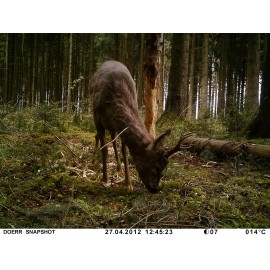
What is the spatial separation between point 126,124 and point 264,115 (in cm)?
389

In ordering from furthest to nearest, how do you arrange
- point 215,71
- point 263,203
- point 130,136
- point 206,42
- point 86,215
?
point 215,71, point 206,42, point 130,136, point 263,203, point 86,215

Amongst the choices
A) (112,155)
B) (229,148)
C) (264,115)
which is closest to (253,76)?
(264,115)

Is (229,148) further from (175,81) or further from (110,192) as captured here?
(175,81)

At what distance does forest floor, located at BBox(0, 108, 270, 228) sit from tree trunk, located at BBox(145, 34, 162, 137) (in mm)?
712

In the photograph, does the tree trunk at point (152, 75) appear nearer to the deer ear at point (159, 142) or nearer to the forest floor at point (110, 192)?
the forest floor at point (110, 192)

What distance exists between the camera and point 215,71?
749 inches

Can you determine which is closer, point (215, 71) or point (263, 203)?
point (263, 203)

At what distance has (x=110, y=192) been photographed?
5441 mm

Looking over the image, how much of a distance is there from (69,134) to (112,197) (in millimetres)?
3104

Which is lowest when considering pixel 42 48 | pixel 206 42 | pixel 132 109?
pixel 132 109

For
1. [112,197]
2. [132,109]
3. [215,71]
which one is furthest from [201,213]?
[215,71]

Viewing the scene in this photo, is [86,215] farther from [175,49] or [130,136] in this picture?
[175,49]

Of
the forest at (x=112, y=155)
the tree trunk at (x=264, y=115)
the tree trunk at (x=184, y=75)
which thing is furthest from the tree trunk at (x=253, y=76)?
the tree trunk at (x=184, y=75)

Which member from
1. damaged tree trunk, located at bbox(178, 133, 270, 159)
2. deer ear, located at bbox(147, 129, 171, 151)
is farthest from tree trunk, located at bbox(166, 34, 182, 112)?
deer ear, located at bbox(147, 129, 171, 151)
